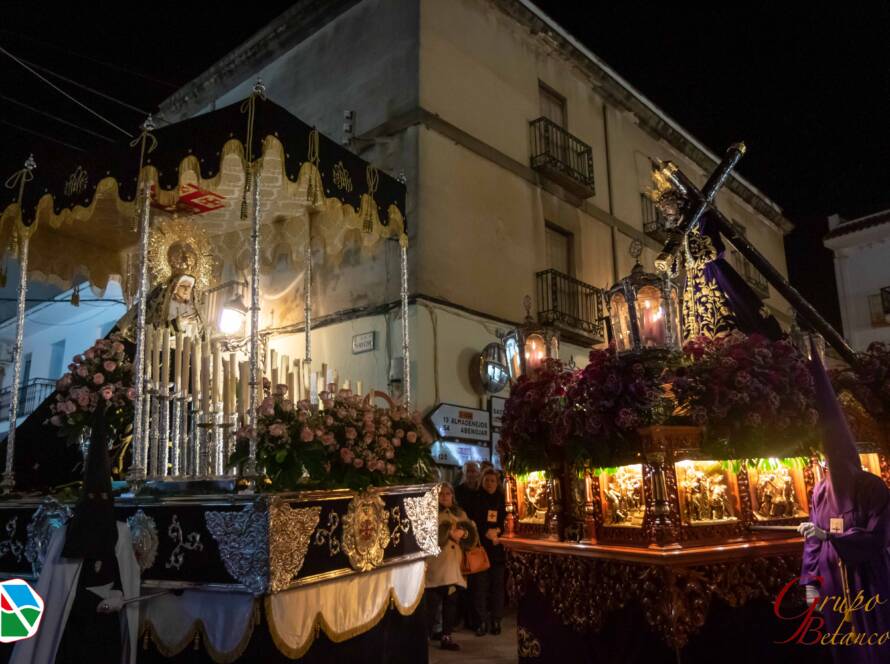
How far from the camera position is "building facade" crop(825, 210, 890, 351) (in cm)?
1977

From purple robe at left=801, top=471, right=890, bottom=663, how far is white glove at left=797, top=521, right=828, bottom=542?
1.5 inches

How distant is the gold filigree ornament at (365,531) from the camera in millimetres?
4555

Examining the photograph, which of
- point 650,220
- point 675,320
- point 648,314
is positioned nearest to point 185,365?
point 648,314

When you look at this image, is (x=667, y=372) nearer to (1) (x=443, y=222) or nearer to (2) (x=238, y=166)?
(2) (x=238, y=166)

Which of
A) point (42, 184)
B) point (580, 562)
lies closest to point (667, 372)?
point (580, 562)

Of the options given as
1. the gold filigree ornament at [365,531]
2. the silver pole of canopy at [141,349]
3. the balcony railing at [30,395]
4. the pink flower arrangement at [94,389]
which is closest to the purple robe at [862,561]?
the gold filigree ornament at [365,531]

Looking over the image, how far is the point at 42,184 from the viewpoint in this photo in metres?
5.82

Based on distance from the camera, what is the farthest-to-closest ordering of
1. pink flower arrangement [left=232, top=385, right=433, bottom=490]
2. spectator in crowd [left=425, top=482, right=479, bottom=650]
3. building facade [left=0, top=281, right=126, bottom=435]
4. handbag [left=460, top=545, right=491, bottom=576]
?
building facade [left=0, top=281, right=126, bottom=435] → handbag [left=460, top=545, right=491, bottom=576] → spectator in crowd [left=425, top=482, right=479, bottom=650] → pink flower arrangement [left=232, top=385, right=433, bottom=490]

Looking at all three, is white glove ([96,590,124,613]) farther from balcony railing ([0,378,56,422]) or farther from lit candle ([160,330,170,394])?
balcony railing ([0,378,56,422])

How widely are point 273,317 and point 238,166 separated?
4.01m

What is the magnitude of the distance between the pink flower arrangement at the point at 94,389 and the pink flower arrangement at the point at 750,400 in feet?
13.0

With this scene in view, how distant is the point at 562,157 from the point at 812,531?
32.1 ft

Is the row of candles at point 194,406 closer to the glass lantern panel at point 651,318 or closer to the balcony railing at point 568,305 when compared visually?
the glass lantern panel at point 651,318

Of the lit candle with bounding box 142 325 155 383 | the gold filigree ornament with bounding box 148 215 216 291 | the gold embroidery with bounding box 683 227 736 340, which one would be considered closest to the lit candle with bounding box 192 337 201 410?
the lit candle with bounding box 142 325 155 383
